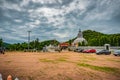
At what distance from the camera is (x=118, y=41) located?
8650cm

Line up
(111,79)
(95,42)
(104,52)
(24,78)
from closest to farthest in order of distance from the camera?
(24,78) < (111,79) < (104,52) < (95,42)

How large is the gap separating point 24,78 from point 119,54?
118 feet

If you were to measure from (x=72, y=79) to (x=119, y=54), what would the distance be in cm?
3416

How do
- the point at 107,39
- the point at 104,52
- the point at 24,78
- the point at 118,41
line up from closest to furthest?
the point at 24,78, the point at 104,52, the point at 118,41, the point at 107,39

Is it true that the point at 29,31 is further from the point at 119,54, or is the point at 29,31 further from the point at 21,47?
the point at 119,54

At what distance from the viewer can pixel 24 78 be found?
11.9 metres

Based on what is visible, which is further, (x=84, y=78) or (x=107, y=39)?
(x=107, y=39)

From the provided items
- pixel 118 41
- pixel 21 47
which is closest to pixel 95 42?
pixel 118 41

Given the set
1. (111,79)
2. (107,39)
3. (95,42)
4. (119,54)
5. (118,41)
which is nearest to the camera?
(111,79)

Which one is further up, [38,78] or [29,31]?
[29,31]

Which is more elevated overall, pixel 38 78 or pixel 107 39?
pixel 107 39

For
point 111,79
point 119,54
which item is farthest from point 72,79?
point 119,54

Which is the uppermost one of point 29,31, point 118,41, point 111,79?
point 29,31

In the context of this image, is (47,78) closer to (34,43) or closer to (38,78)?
(38,78)
